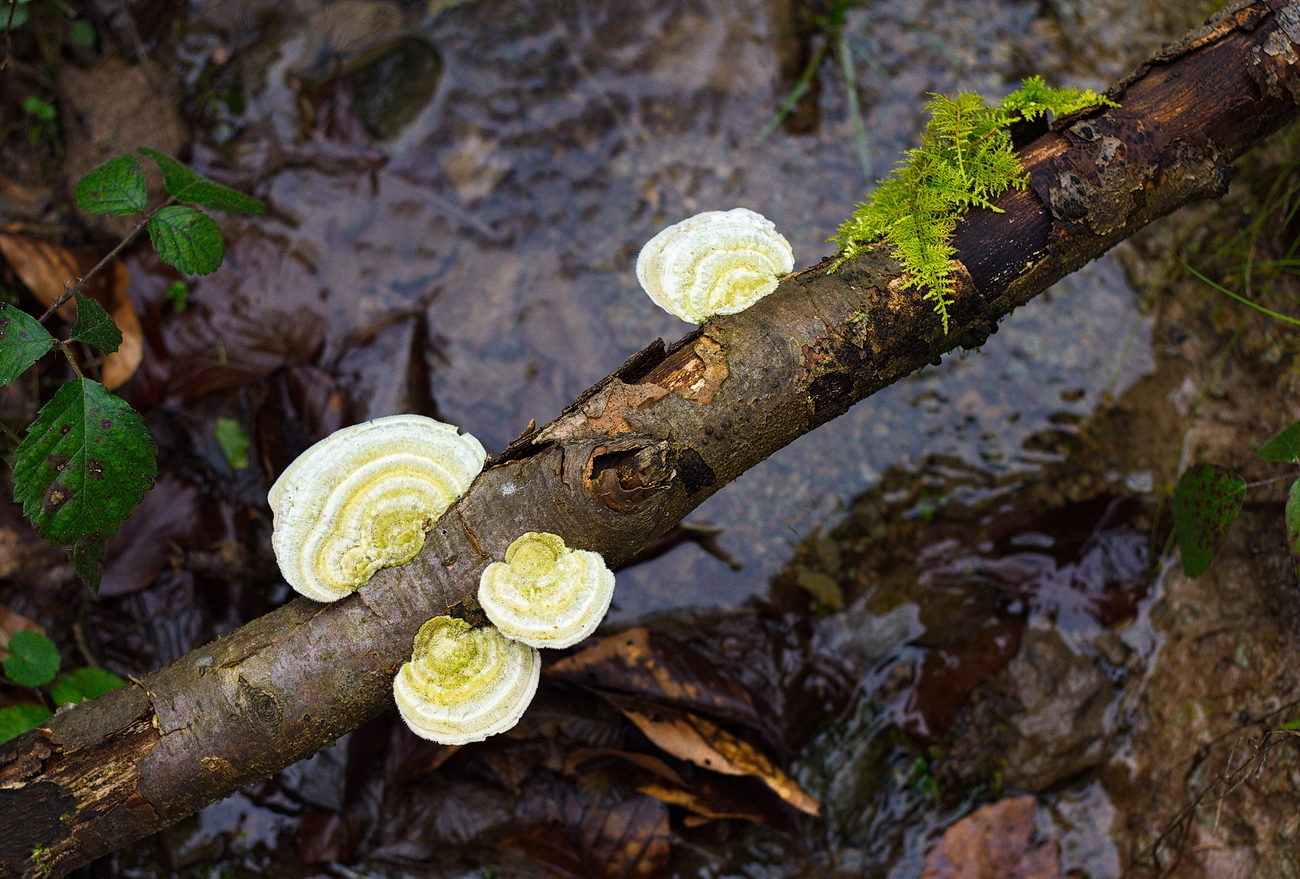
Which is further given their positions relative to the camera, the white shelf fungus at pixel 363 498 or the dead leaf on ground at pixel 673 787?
the dead leaf on ground at pixel 673 787

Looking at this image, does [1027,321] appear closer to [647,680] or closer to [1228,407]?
[1228,407]

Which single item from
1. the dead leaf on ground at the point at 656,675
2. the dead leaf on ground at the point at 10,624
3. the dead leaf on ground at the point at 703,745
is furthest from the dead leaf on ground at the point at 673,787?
the dead leaf on ground at the point at 10,624

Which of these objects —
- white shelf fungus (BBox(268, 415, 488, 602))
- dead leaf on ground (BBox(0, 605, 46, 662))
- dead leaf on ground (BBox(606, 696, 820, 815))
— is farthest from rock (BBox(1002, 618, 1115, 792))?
dead leaf on ground (BBox(0, 605, 46, 662))

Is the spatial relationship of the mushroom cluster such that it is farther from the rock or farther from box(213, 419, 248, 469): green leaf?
the rock

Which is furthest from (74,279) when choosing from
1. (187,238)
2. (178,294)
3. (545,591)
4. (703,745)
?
(703,745)

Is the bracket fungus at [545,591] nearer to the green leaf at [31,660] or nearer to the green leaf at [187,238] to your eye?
the green leaf at [187,238]

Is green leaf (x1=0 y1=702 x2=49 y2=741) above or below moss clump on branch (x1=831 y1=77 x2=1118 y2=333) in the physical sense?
above
